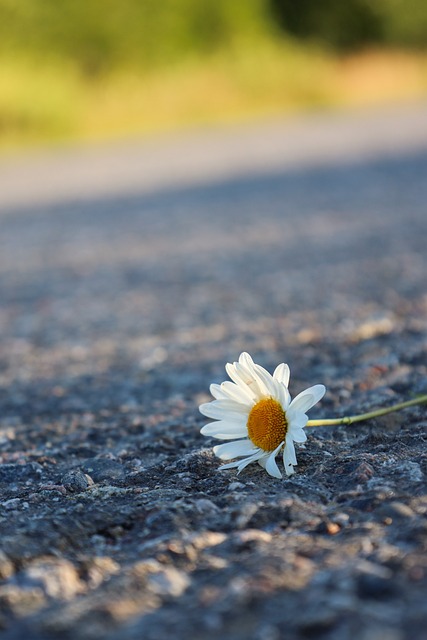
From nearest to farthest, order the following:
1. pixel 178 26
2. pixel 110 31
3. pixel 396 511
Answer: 1. pixel 396 511
2. pixel 110 31
3. pixel 178 26

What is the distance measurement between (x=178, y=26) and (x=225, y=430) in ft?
71.7

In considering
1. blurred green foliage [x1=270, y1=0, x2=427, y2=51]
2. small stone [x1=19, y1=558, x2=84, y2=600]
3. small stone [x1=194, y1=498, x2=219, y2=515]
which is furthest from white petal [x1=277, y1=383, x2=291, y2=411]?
blurred green foliage [x1=270, y1=0, x2=427, y2=51]

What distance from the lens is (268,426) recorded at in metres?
1.49

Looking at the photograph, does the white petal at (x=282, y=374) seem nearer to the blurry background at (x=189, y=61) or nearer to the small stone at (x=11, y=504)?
the small stone at (x=11, y=504)

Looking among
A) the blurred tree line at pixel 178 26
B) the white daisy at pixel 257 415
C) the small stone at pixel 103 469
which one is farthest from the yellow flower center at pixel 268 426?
the blurred tree line at pixel 178 26

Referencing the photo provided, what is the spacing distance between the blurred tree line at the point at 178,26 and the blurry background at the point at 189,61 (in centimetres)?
3

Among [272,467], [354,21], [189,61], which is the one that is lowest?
[272,467]

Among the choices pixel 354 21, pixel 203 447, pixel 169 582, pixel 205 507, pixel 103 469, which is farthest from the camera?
pixel 354 21

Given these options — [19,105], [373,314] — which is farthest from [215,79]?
[373,314]

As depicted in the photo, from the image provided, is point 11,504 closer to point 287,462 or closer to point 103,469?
point 103,469

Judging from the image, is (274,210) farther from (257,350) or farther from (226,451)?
(226,451)

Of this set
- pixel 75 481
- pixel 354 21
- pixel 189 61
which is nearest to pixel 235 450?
pixel 75 481

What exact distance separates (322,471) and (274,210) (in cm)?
475

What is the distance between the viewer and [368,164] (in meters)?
8.02
